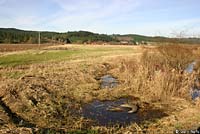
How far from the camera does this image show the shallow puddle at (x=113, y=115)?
12.1 m

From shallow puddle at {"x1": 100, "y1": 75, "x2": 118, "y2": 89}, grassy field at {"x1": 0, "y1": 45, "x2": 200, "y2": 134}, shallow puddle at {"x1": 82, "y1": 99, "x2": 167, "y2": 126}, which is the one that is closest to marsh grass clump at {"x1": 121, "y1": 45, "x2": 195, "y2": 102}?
grassy field at {"x1": 0, "y1": 45, "x2": 200, "y2": 134}

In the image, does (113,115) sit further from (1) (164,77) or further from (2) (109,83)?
(2) (109,83)

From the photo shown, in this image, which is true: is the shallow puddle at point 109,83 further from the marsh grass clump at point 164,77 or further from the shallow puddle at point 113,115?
the shallow puddle at point 113,115

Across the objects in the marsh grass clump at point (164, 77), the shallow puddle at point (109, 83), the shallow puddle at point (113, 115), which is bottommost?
the shallow puddle at point (113, 115)

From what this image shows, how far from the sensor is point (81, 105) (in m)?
14.7

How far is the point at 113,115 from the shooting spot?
13102mm

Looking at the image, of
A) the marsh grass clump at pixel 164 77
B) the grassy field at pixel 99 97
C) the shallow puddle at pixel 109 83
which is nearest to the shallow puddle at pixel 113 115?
the grassy field at pixel 99 97

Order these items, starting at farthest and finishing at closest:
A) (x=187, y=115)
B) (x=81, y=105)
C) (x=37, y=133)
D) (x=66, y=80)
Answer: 1. (x=66, y=80)
2. (x=81, y=105)
3. (x=187, y=115)
4. (x=37, y=133)

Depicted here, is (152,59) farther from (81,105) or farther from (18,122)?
(18,122)

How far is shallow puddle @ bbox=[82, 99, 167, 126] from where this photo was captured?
39.7 ft

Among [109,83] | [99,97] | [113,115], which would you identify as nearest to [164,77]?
[99,97]

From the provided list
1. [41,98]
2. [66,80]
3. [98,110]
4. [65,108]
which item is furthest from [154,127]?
[66,80]

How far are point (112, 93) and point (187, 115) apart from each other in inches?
230

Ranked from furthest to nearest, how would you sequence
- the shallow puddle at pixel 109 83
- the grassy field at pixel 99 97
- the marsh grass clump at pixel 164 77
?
the shallow puddle at pixel 109 83, the marsh grass clump at pixel 164 77, the grassy field at pixel 99 97
